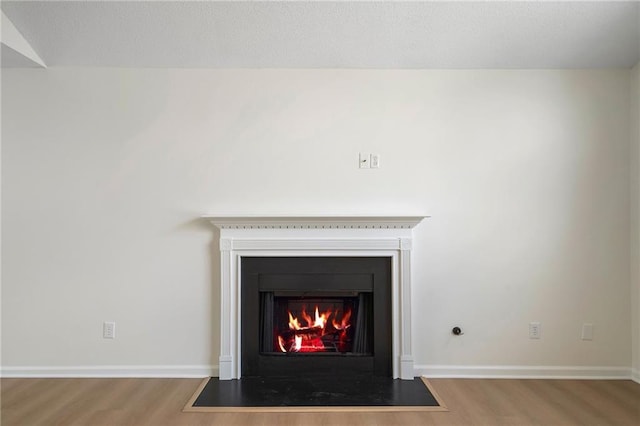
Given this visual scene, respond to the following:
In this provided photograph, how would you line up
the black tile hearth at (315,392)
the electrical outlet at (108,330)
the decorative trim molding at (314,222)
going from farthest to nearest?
the electrical outlet at (108,330), the decorative trim molding at (314,222), the black tile hearth at (315,392)

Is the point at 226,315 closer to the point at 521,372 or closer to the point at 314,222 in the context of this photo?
the point at 314,222

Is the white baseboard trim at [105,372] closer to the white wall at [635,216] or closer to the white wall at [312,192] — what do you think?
the white wall at [312,192]

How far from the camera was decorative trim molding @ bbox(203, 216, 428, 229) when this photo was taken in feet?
9.61

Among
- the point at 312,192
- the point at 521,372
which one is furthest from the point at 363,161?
the point at 521,372

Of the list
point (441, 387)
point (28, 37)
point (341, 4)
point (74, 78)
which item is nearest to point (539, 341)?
point (441, 387)

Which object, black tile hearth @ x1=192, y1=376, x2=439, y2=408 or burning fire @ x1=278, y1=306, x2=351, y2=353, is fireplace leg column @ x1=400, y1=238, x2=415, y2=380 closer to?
black tile hearth @ x1=192, y1=376, x2=439, y2=408

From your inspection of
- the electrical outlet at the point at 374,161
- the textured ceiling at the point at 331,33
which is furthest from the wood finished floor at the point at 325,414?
the textured ceiling at the point at 331,33

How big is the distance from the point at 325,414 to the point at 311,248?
1.03 metres

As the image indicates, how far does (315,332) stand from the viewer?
10.4ft

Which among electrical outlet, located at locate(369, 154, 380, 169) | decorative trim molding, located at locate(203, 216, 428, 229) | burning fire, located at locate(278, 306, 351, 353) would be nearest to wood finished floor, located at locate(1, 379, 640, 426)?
burning fire, located at locate(278, 306, 351, 353)

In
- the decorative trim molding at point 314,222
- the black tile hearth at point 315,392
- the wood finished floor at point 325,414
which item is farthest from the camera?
the decorative trim molding at point 314,222

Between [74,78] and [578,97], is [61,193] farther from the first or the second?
[578,97]

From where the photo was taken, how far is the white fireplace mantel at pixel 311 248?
296cm

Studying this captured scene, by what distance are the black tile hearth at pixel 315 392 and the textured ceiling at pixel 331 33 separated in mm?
2089
